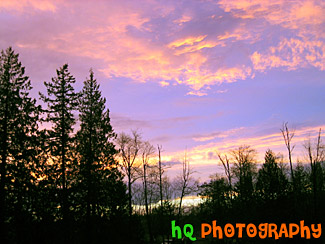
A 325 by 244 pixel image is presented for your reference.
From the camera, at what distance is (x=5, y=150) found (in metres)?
21.9

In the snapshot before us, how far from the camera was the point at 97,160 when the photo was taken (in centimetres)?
3038

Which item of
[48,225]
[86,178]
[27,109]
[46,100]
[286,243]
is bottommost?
[286,243]

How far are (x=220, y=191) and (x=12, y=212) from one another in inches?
1351

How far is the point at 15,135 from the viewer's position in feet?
73.9

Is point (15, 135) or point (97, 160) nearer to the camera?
point (15, 135)

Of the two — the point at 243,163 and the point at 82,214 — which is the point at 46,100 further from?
the point at 243,163

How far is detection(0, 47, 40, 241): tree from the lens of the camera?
21.7m

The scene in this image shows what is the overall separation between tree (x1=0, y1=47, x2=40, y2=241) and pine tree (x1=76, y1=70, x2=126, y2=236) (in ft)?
21.5

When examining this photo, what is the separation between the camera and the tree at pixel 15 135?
21.7 meters

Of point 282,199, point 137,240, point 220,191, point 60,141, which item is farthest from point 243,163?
point 60,141

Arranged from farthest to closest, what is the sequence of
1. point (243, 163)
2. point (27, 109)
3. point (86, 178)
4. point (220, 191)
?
point (243, 163), point (220, 191), point (86, 178), point (27, 109)

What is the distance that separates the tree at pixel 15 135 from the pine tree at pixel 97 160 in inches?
258

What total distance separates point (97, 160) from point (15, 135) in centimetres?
979

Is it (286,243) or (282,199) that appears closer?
(286,243)
